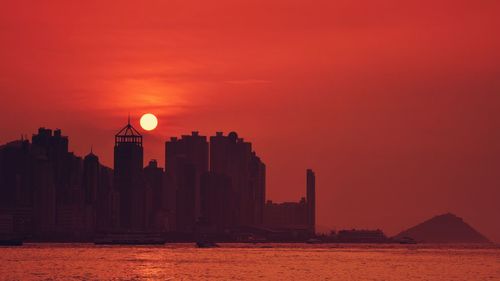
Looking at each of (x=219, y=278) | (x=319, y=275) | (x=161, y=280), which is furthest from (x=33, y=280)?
(x=319, y=275)

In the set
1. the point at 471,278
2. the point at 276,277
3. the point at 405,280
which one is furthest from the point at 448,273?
the point at 276,277

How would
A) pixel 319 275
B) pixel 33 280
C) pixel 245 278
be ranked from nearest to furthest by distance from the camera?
pixel 33 280 → pixel 245 278 → pixel 319 275

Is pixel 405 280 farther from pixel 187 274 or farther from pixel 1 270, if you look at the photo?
pixel 1 270

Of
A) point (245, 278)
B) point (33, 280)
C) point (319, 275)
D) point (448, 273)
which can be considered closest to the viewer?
point (33, 280)

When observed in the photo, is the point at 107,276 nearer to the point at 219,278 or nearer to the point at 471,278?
the point at 219,278

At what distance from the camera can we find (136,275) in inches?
6368

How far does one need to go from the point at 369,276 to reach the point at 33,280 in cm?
5655

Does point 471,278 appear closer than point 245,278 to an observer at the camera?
No

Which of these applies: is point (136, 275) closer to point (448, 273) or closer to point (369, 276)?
point (369, 276)

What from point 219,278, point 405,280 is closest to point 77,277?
point 219,278

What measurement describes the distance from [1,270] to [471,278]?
270 ft

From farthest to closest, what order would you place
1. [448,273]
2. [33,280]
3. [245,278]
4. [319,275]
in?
[448,273] < [319,275] < [245,278] < [33,280]

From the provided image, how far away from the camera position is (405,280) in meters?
158

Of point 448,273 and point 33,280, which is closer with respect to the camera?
point 33,280
